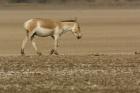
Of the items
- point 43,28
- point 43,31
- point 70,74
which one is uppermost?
point 43,28

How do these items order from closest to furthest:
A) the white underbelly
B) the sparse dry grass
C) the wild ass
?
1. the sparse dry grass
2. the wild ass
3. the white underbelly

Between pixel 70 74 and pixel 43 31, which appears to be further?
pixel 43 31

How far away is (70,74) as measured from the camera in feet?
51.0

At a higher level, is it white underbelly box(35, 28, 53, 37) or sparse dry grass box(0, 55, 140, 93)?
white underbelly box(35, 28, 53, 37)

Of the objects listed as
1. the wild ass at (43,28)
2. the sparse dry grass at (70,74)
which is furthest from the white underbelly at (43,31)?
the sparse dry grass at (70,74)

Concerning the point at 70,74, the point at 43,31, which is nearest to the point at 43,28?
the point at 43,31

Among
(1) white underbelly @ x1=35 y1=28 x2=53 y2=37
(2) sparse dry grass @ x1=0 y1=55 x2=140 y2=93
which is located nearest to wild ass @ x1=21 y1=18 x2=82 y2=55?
(1) white underbelly @ x1=35 y1=28 x2=53 y2=37

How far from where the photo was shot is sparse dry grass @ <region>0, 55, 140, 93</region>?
43.8ft

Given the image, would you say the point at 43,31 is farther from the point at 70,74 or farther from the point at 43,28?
the point at 70,74

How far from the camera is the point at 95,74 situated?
15508 mm

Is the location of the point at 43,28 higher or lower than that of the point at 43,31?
higher

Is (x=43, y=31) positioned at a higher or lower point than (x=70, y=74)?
higher

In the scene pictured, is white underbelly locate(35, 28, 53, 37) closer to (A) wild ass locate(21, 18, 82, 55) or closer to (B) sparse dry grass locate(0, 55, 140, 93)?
(A) wild ass locate(21, 18, 82, 55)

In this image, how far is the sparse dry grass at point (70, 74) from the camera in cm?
1336
